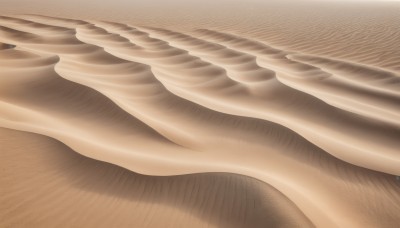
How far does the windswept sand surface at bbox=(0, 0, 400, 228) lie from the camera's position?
1.88 m

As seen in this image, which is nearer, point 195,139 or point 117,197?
point 117,197

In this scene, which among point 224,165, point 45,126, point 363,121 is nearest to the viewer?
point 224,165

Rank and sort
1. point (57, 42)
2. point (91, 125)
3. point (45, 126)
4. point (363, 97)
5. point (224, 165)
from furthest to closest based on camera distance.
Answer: point (57, 42) < point (363, 97) < point (91, 125) < point (45, 126) < point (224, 165)

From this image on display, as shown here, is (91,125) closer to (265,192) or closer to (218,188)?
(218,188)

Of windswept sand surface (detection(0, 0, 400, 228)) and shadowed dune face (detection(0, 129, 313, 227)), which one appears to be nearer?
shadowed dune face (detection(0, 129, 313, 227))

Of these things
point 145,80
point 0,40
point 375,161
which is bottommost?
point 0,40

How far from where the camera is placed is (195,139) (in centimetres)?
280

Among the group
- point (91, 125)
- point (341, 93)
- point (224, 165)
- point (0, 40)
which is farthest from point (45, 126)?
point (0, 40)

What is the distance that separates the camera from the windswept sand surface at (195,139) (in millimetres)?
1882

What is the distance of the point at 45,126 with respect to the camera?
2.66 meters

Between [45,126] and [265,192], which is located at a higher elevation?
[265,192]

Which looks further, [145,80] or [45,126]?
[145,80]

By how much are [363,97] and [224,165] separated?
2.19 meters

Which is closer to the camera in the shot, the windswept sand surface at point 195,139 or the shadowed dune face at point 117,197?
the shadowed dune face at point 117,197
